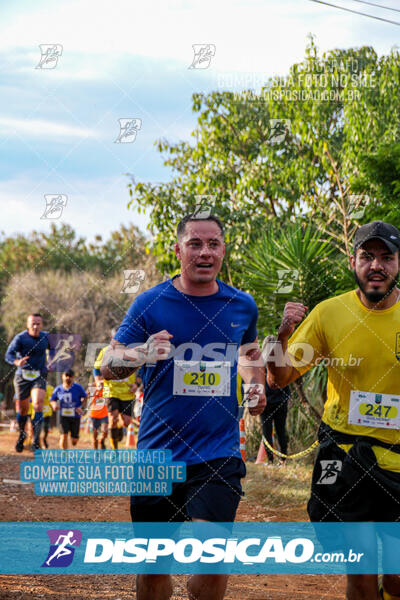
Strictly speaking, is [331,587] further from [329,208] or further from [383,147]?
[329,208]

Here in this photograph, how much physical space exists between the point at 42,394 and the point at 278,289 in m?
4.87

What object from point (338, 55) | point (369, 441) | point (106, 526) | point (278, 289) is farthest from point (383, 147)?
point (338, 55)

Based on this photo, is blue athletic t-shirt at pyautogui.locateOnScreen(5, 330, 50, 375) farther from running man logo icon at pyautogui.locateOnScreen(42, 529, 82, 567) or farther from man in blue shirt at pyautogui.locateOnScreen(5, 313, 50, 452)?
running man logo icon at pyautogui.locateOnScreen(42, 529, 82, 567)

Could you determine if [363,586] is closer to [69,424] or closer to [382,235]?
[382,235]

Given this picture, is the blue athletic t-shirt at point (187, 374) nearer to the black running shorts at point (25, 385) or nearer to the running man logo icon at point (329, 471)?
the running man logo icon at point (329, 471)

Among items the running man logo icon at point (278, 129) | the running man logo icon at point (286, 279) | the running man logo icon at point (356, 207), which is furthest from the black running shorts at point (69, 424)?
the running man logo icon at point (278, 129)

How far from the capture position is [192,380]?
3.57m

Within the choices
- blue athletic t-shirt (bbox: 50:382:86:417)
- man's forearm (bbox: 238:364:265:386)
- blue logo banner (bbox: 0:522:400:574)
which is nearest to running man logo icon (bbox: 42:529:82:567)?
blue logo banner (bbox: 0:522:400:574)

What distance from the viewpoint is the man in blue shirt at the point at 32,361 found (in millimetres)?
11461

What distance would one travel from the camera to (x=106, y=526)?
6.88 m

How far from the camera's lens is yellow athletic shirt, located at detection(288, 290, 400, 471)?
359cm

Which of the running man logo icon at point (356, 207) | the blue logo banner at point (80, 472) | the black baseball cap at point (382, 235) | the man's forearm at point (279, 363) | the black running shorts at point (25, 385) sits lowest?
the blue logo banner at point (80, 472)

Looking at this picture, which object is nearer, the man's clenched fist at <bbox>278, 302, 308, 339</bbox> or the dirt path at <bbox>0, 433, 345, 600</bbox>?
the man's clenched fist at <bbox>278, 302, 308, 339</bbox>

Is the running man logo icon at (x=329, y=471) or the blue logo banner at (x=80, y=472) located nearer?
the running man logo icon at (x=329, y=471)
